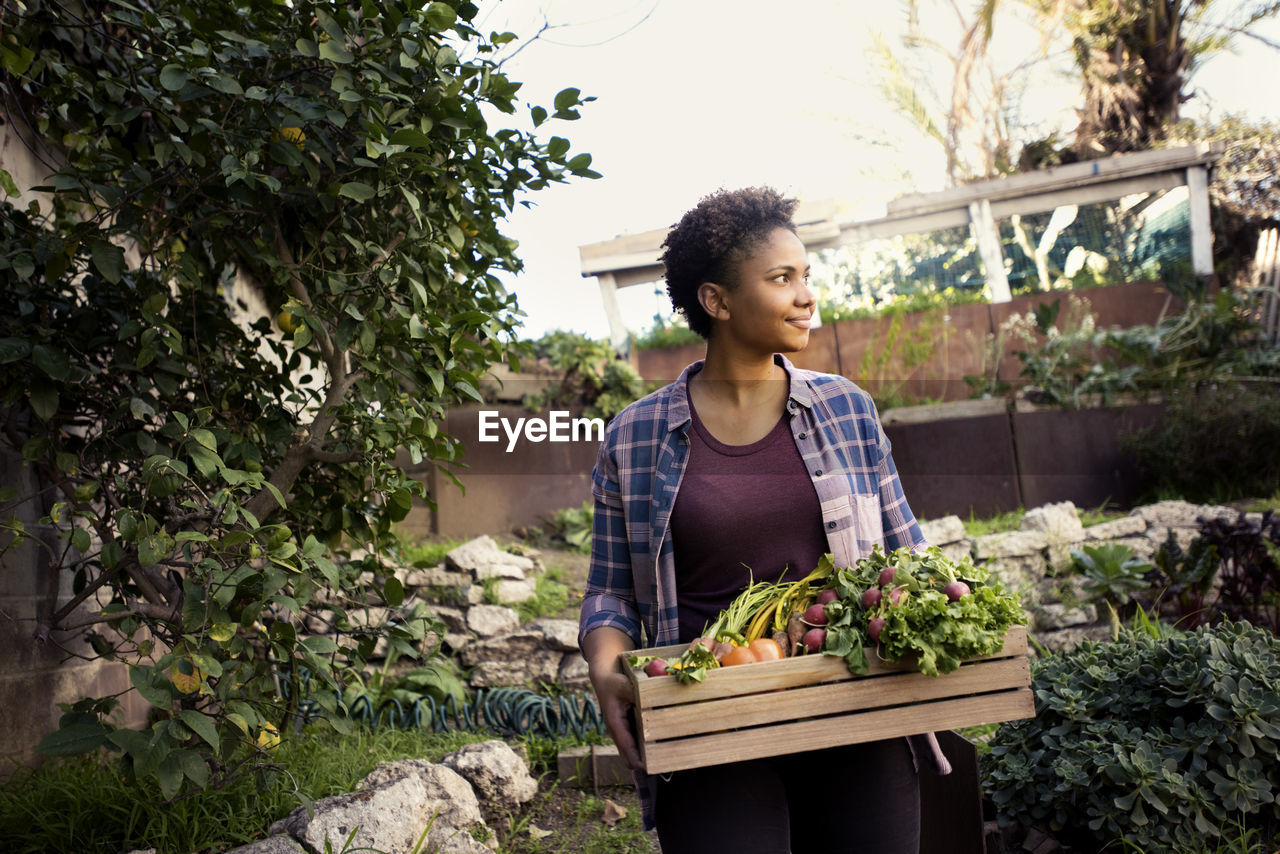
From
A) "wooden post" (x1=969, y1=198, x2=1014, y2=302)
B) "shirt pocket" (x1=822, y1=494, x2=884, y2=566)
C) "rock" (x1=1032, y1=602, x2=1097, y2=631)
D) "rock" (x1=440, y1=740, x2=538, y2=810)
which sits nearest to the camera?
"shirt pocket" (x1=822, y1=494, x2=884, y2=566)

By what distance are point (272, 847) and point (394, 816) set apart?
34 cm

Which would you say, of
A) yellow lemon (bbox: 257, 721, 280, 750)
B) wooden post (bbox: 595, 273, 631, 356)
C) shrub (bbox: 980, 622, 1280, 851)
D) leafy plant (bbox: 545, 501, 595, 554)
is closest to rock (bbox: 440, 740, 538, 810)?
yellow lemon (bbox: 257, 721, 280, 750)

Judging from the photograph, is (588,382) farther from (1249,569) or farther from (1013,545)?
(1249,569)

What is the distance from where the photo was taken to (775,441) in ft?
6.02

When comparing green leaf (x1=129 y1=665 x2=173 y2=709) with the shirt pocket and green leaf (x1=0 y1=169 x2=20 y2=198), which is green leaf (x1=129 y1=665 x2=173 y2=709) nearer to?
green leaf (x1=0 y1=169 x2=20 y2=198)

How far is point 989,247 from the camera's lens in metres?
10.1

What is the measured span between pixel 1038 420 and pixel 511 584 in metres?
4.64

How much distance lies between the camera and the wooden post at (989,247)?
9828 mm

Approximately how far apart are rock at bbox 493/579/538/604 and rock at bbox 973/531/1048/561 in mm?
2623

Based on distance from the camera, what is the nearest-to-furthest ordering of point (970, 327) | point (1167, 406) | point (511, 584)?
point (511, 584)
point (1167, 406)
point (970, 327)

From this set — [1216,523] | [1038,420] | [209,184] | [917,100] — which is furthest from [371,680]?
[917,100]

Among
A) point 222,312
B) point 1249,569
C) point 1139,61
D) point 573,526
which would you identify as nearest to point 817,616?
point 222,312

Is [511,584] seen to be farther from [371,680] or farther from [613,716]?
[613,716]

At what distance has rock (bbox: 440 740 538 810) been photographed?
131 inches
